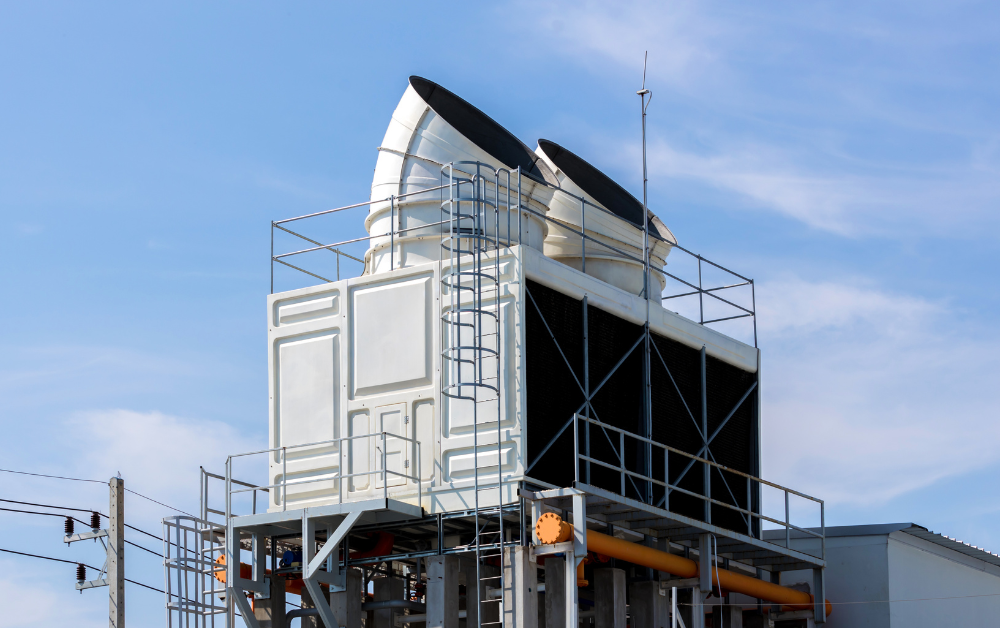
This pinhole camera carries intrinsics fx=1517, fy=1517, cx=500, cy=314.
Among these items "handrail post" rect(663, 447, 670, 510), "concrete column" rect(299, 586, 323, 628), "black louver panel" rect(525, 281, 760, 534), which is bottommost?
"concrete column" rect(299, 586, 323, 628)

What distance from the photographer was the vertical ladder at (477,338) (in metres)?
24.5

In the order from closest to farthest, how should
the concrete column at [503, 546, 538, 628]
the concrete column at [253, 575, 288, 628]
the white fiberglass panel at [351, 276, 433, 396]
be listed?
1. the concrete column at [503, 546, 538, 628]
2. the white fiberglass panel at [351, 276, 433, 396]
3. the concrete column at [253, 575, 288, 628]

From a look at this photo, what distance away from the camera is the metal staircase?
963 inches

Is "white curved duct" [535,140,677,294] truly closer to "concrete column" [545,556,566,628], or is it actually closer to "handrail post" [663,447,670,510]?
"handrail post" [663,447,670,510]

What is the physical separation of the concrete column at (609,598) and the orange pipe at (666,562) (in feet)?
1.61

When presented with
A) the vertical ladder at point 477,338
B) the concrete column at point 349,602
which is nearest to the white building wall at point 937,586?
the vertical ladder at point 477,338

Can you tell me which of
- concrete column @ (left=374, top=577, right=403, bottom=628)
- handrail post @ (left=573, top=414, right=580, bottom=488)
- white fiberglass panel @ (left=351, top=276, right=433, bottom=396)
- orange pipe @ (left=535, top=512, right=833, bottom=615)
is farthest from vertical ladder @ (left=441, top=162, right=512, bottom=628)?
concrete column @ (left=374, top=577, right=403, bottom=628)

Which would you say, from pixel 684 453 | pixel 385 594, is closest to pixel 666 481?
pixel 684 453

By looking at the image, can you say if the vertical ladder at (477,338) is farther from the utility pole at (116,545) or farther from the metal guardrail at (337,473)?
the utility pole at (116,545)

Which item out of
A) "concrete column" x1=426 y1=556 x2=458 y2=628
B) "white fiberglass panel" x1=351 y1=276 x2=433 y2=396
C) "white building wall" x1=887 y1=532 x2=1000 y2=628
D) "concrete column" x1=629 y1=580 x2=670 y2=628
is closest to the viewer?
"concrete column" x1=426 y1=556 x2=458 y2=628

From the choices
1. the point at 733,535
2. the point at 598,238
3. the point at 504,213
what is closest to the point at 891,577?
the point at 733,535

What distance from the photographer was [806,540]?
33062 mm

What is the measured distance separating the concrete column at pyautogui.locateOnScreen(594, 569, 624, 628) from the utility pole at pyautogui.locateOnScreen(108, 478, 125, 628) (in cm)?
1325

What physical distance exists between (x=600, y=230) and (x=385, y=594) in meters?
8.35
